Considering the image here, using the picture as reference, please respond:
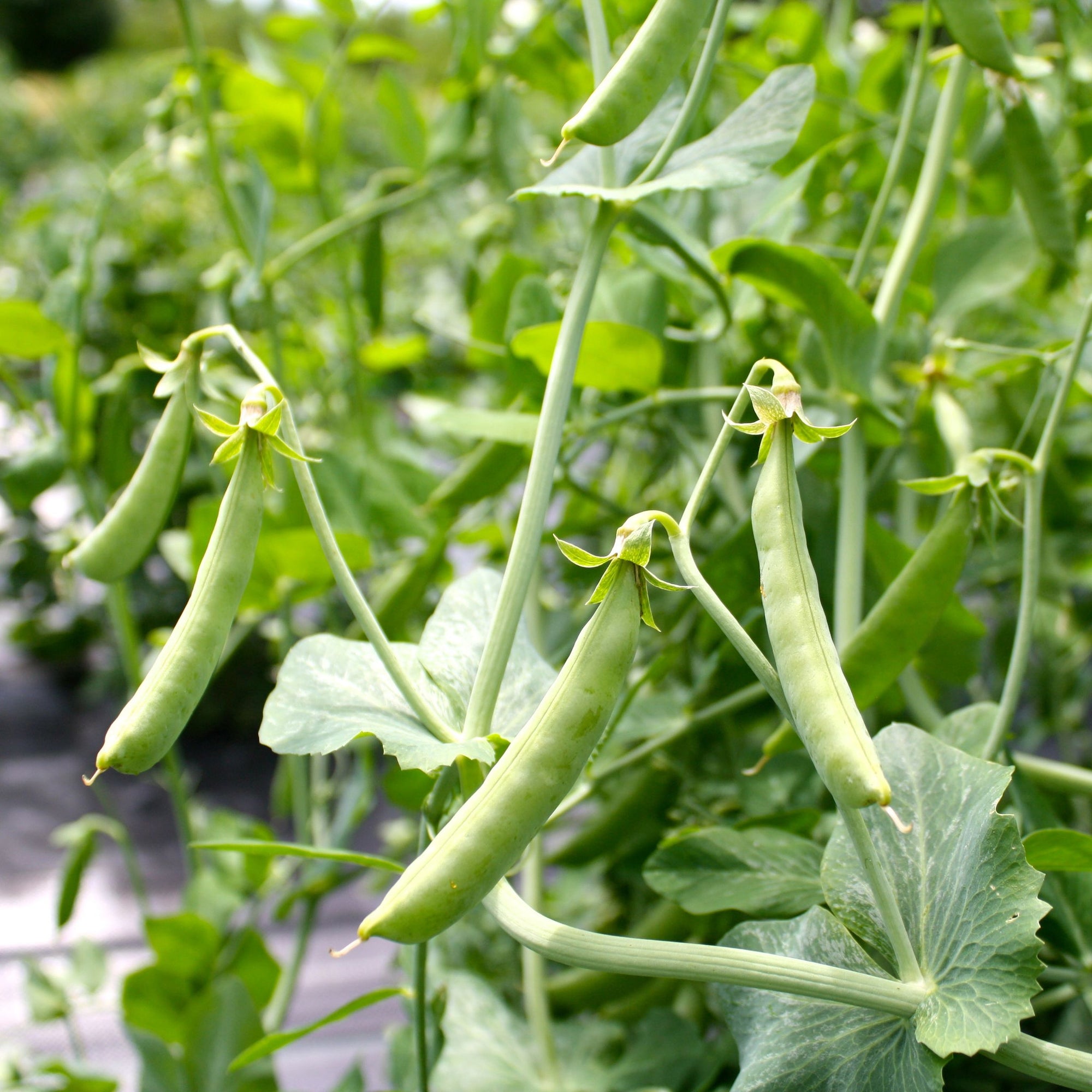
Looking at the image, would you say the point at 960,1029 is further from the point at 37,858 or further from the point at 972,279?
the point at 37,858

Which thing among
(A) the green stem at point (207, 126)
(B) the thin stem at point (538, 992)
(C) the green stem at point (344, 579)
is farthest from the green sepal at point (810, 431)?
(A) the green stem at point (207, 126)

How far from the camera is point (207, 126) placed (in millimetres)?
409

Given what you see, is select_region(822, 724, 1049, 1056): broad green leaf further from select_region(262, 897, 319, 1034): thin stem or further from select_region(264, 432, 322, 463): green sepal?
select_region(262, 897, 319, 1034): thin stem

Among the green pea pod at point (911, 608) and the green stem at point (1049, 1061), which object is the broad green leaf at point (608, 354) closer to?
the green pea pod at point (911, 608)

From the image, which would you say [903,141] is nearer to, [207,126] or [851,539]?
[851,539]

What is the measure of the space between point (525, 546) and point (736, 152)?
0.14 metres

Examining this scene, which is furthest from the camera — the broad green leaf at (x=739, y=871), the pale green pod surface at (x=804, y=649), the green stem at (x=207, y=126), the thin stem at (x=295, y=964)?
the thin stem at (x=295, y=964)

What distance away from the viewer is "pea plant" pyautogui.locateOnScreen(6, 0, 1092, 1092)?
21 cm

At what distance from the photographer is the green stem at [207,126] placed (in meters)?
0.38

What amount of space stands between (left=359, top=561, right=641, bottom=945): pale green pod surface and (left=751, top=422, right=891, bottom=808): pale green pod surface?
0.10 feet

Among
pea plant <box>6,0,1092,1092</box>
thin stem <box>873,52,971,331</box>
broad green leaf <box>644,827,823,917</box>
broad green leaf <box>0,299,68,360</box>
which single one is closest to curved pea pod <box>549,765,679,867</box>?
pea plant <box>6,0,1092,1092</box>

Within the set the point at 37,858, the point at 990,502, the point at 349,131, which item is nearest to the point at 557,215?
the point at 990,502

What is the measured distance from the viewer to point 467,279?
58cm

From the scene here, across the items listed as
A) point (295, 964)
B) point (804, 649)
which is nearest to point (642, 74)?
point (804, 649)
